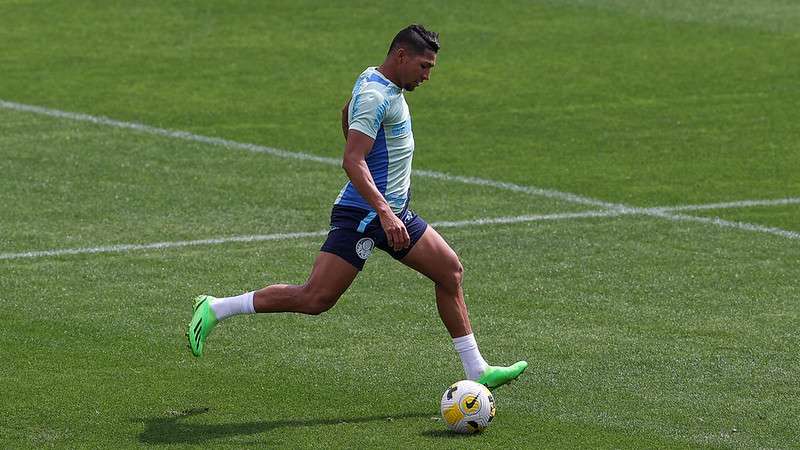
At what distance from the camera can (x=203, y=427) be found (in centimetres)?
928

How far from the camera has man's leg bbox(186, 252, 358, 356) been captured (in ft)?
31.4

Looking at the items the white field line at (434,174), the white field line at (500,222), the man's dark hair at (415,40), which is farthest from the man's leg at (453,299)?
the white field line at (434,174)

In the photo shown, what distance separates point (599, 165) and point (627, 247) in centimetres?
346

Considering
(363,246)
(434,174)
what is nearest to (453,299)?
(363,246)

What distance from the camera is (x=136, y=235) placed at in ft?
46.5

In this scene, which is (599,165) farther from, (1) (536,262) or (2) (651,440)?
(2) (651,440)

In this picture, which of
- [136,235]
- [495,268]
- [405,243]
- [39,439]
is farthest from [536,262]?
[39,439]

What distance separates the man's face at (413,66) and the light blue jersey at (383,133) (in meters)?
0.08

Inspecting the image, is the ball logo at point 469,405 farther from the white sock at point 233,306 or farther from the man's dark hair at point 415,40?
the man's dark hair at point 415,40

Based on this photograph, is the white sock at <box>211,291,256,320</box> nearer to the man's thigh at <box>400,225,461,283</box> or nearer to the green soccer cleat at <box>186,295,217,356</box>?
the green soccer cleat at <box>186,295,217,356</box>

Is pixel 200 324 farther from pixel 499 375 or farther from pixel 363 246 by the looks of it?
pixel 499 375

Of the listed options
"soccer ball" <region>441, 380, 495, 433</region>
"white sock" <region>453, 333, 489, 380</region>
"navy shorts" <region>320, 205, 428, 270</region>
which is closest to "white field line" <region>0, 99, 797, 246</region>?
"white sock" <region>453, 333, 489, 380</region>

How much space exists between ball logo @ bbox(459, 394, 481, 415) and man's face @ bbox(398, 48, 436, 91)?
1.80 m

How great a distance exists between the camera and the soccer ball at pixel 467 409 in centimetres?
905
